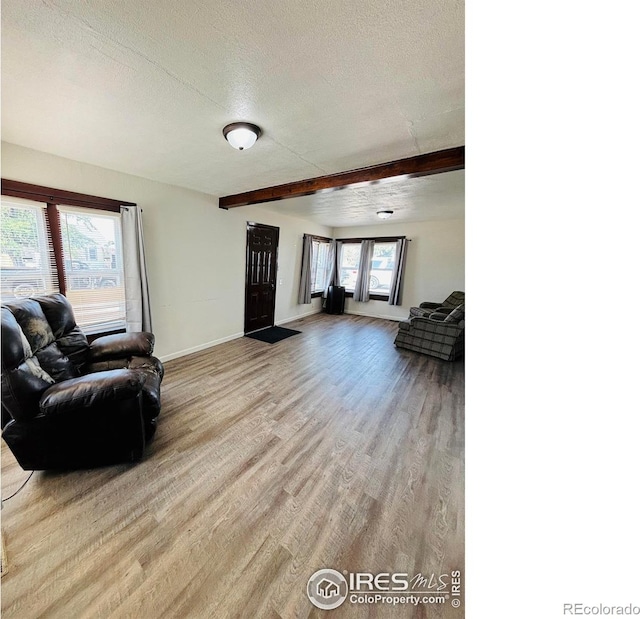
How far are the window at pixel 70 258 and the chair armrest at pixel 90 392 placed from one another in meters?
1.30

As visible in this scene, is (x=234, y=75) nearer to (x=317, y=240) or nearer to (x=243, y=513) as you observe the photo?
(x=243, y=513)

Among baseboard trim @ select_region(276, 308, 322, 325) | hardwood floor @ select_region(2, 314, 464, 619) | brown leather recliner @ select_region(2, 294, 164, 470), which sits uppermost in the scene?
brown leather recliner @ select_region(2, 294, 164, 470)

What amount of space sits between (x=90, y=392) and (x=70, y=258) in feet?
5.92

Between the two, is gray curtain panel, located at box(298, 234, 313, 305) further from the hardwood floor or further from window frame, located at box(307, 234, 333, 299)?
the hardwood floor

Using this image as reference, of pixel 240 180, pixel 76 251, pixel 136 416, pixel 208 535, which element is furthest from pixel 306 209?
pixel 208 535

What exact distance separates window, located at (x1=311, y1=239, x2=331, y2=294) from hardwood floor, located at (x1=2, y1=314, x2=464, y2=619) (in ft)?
14.2

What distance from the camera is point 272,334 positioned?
488cm

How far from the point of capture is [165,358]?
11.4ft

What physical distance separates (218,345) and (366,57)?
393 centimetres

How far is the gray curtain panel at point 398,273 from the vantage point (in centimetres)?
602

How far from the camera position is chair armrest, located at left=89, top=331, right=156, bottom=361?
2224mm

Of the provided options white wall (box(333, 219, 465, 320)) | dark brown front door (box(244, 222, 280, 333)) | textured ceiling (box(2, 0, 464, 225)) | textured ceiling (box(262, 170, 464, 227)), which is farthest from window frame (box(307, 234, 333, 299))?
textured ceiling (box(2, 0, 464, 225))
